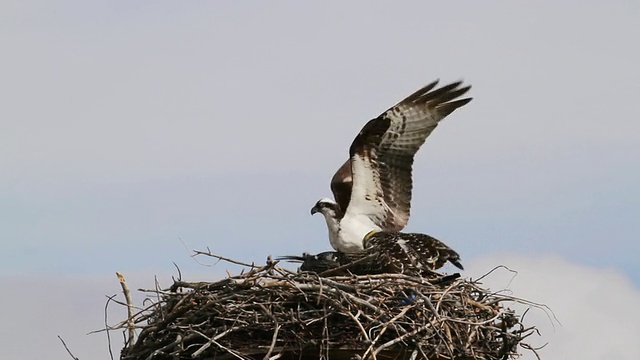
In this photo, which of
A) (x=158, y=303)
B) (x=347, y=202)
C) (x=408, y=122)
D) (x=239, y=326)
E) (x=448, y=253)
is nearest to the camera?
(x=239, y=326)

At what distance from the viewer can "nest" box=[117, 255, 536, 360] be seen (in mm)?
8219

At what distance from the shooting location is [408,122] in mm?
10859

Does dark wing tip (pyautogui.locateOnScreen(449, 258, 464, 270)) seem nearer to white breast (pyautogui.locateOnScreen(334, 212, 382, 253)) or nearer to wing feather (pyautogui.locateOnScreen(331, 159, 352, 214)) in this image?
white breast (pyautogui.locateOnScreen(334, 212, 382, 253))

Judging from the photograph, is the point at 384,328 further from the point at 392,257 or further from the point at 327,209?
the point at 327,209

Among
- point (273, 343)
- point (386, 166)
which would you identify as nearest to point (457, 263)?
point (386, 166)

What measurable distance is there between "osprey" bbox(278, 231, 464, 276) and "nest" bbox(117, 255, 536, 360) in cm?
80

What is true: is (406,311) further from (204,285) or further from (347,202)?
(347,202)

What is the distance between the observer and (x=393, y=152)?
1091cm

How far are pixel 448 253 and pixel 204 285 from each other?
2.52 m

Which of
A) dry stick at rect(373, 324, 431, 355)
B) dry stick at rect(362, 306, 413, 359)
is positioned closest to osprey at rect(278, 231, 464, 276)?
dry stick at rect(362, 306, 413, 359)

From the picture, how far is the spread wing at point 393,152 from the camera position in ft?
35.2

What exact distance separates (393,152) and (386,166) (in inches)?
5.9

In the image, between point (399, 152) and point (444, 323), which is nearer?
point (444, 323)

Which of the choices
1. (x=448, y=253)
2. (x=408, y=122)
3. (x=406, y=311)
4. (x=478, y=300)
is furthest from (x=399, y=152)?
(x=406, y=311)
